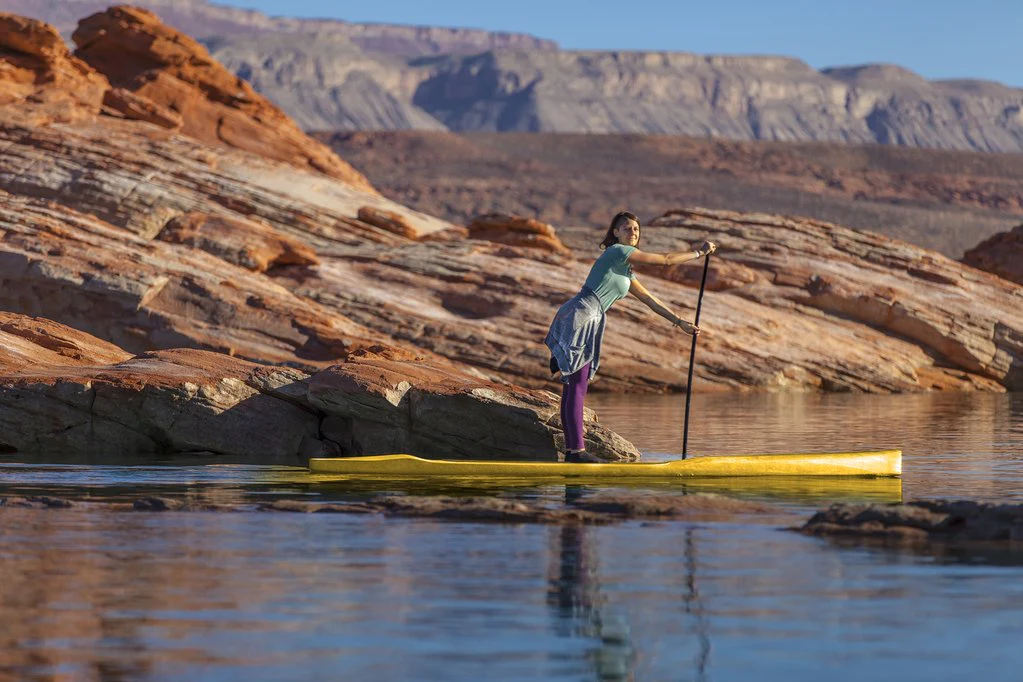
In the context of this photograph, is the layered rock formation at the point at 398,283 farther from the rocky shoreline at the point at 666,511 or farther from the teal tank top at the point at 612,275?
Answer: the rocky shoreline at the point at 666,511

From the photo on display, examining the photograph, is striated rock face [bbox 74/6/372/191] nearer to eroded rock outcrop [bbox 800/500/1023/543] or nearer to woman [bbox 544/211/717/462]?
woman [bbox 544/211/717/462]

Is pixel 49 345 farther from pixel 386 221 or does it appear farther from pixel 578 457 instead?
pixel 386 221

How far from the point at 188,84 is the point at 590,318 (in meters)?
36.1

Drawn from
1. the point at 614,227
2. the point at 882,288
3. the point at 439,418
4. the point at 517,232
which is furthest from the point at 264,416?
the point at 882,288

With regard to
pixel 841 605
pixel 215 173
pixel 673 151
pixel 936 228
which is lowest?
pixel 841 605

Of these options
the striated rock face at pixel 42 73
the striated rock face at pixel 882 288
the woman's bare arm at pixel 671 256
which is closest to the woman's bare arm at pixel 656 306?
the woman's bare arm at pixel 671 256

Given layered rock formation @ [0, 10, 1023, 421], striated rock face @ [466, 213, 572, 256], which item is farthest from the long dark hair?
striated rock face @ [466, 213, 572, 256]

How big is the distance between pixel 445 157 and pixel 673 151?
22254 millimetres

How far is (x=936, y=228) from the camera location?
12300 centimetres

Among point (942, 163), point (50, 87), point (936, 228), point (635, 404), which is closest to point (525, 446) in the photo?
point (635, 404)

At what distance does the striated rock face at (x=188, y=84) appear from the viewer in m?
46.8

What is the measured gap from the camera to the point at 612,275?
45.3 feet

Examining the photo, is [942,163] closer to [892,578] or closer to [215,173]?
[215,173]

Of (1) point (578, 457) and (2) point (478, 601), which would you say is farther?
(1) point (578, 457)
